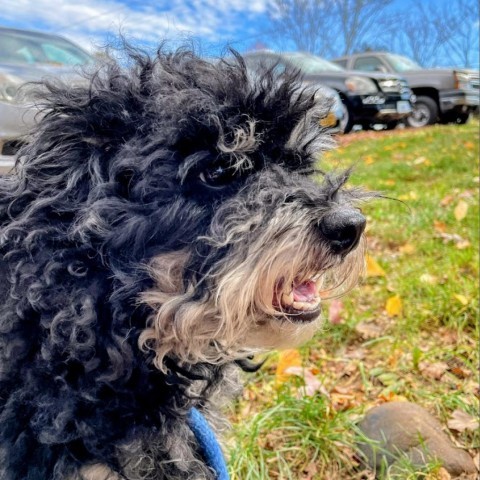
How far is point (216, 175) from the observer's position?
1694 millimetres

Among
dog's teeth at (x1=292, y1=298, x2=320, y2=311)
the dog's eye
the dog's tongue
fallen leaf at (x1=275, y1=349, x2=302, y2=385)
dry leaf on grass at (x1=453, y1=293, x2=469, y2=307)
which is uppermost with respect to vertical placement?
the dog's eye

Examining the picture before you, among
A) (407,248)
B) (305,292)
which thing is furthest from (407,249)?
(305,292)

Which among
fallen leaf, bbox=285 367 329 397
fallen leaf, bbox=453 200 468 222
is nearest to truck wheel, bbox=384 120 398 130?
fallen leaf, bbox=453 200 468 222

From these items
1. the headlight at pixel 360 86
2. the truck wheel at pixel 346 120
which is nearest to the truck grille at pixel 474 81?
the headlight at pixel 360 86

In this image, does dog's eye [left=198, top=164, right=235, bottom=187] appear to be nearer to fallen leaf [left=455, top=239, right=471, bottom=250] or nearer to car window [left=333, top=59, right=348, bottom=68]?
fallen leaf [left=455, top=239, right=471, bottom=250]

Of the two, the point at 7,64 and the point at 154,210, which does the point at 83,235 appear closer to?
the point at 154,210

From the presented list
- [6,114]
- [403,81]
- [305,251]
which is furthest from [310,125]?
[403,81]

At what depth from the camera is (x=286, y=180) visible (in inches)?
69.9

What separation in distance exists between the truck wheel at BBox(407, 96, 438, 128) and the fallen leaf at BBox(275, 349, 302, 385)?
14110 mm

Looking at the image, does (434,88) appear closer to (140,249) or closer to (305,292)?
(305,292)

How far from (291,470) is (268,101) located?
5.54ft

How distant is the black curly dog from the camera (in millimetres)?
1655

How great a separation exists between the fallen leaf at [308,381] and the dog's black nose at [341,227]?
136 centimetres

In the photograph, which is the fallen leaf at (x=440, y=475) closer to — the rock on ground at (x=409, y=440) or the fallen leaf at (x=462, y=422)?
the rock on ground at (x=409, y=440)
